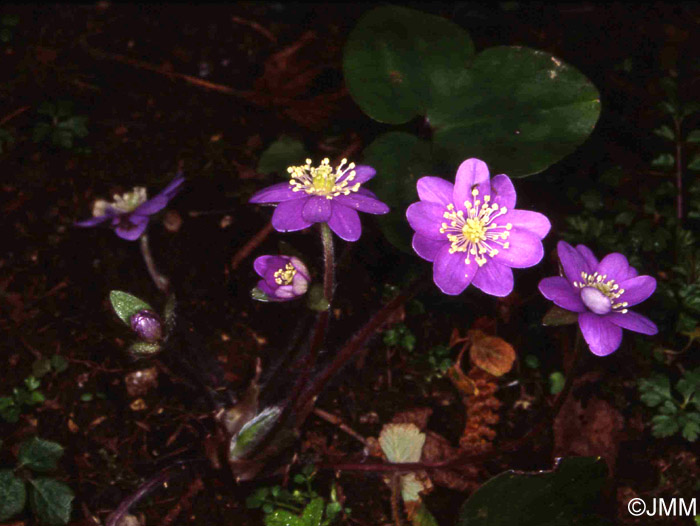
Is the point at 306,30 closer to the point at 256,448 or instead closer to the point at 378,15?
the point at 378,15

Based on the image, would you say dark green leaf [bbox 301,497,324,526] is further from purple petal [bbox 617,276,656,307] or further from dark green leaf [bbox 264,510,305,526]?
purple petal [bbox 617,276,656,307]

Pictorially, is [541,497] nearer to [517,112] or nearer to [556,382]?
[556,382]

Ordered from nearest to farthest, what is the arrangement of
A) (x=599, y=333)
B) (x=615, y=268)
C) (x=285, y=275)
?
(x=599, y=333), (x=285, y=275), (x=615, y=268)

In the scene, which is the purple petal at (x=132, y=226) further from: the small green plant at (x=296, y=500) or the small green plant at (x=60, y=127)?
the small green plant at (x=296, y=500)

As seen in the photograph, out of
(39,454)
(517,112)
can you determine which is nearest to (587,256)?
(517,112)

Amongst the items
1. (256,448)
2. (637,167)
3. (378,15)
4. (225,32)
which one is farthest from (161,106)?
(637,167)

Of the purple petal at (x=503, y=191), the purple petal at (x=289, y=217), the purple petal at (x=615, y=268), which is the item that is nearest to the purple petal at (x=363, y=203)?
the purple petal at (x=289, y=217)
